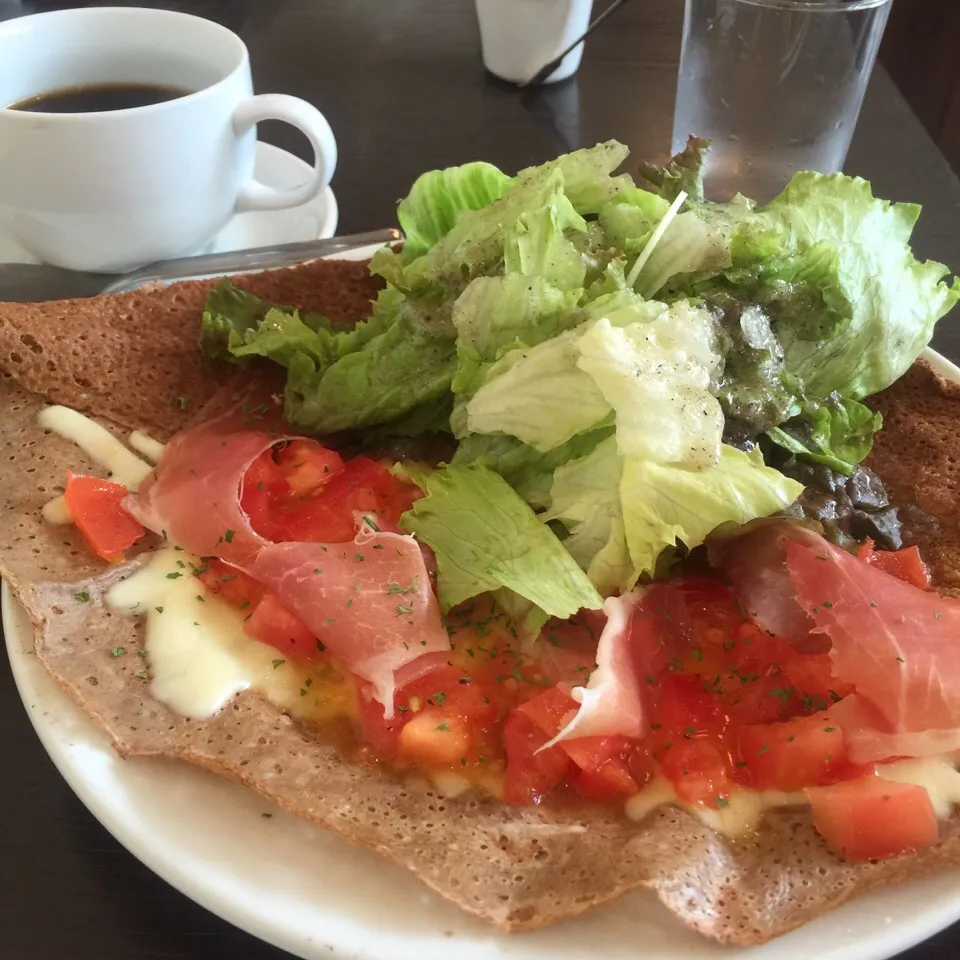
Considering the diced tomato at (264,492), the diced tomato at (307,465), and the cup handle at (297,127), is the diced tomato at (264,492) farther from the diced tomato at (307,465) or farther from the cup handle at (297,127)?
the cup handle at (297,127)

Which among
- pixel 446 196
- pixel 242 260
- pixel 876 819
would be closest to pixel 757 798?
pixel 876 819

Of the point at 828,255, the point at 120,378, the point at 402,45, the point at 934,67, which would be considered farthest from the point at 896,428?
the point at 934,67

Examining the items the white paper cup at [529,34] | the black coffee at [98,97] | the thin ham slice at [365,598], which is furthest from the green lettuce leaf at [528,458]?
the white paper cup at [529,34]

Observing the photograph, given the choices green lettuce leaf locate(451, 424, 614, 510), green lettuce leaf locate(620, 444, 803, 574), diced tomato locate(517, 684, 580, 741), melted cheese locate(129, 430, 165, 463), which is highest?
green lettuce leaf locate(620, 444, 803, 574)

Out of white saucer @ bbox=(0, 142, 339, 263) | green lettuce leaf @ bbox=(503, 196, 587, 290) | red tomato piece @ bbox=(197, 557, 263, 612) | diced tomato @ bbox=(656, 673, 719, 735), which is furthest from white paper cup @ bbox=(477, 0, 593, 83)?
diced tomato @ bbox=(656, 673, 719, 735)

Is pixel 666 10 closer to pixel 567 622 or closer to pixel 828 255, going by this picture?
pixel 828 255

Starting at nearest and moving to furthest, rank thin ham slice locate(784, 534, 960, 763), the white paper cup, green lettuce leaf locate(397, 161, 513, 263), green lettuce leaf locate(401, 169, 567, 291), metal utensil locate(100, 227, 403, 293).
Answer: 1. thin ham slice locate(784, 534, 960, 763)
2. green lettuce leaf locate(401, 169, 567, 291)
3. green lettuce leaf locate(397, 161, 513, 263)
4. metal utensil locate(100, 227, 403, 293)
5. the white paper cup

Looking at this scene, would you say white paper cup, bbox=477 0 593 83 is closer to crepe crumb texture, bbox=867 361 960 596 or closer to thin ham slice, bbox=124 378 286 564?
crepe crumb texture, bbox=867 361 960 596
